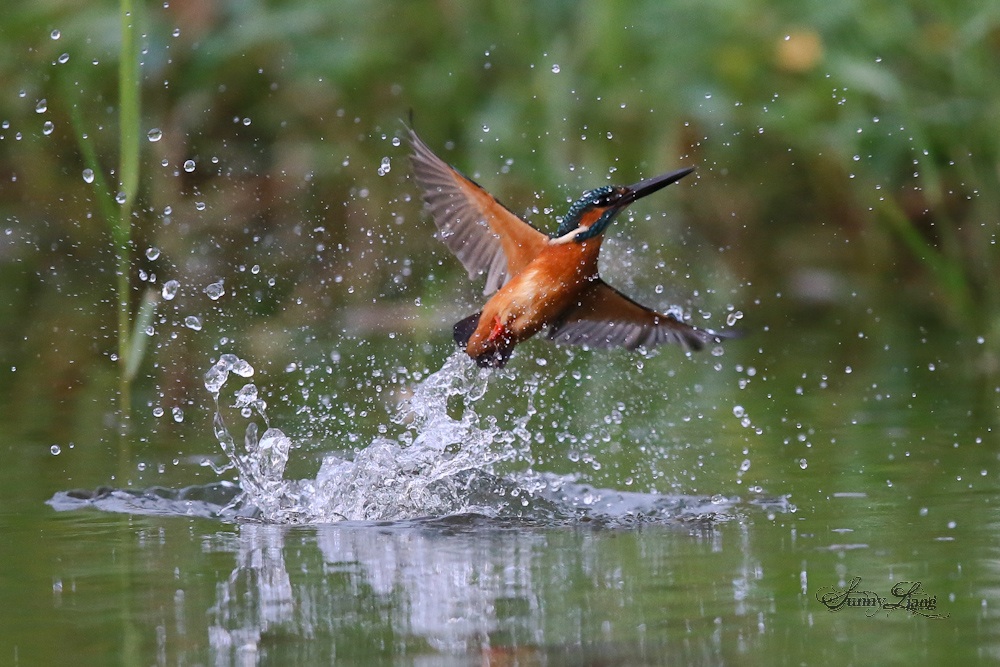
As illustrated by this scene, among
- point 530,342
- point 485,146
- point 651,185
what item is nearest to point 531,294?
point 651,185

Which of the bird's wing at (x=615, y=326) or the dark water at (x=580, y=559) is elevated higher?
the bird's wing at (x=615, y=326)

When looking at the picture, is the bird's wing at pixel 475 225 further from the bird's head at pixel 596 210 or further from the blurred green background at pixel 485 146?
the blurred green background at pixel 485 146

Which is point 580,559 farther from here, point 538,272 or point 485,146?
point 485,146

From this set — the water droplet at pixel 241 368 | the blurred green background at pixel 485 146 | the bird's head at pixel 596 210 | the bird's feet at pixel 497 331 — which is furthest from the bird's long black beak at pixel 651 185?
the blurred green background at pixel 485 146

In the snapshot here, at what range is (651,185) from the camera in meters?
4.91

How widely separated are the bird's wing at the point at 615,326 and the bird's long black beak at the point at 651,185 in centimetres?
27

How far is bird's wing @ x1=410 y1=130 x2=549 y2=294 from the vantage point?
520 cm

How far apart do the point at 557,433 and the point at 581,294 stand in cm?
101

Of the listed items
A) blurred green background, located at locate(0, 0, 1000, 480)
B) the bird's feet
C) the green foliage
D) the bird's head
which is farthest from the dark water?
the green foliage

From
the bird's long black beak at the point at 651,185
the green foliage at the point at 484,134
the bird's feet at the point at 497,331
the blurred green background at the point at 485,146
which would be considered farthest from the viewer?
the green foliage at the point at 484,134

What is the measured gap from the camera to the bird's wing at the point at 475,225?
5203 millimetres

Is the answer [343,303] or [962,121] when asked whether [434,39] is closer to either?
[343,303]

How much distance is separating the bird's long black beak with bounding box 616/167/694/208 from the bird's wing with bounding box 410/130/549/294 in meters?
0.29

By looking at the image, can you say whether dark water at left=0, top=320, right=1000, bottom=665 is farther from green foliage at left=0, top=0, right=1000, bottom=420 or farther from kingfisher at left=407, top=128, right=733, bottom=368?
green foliage at left=0, top=0, right=1000, bottom=420
